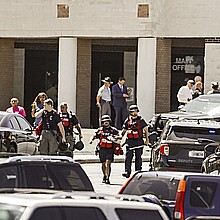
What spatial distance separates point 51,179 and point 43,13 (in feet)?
83.3

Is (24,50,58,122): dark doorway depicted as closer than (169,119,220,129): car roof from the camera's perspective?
No

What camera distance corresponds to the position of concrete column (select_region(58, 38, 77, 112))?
35.5m

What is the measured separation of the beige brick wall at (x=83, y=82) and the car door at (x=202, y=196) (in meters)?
24.6

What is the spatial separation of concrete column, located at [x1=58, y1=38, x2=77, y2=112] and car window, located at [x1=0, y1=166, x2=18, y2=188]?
24.2 meters

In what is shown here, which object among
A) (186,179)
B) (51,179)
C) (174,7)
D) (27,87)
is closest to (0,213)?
(51,179)

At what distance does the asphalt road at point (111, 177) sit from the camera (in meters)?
19.7

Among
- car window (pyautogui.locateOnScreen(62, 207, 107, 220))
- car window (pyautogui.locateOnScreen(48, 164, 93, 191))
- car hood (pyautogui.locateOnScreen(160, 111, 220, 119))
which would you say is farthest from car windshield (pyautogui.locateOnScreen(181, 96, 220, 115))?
car window (pyautogui.locateOnScreen(62, 207, 107, 220))

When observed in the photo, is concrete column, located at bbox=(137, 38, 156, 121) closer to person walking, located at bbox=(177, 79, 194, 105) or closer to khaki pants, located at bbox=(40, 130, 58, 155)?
person walking, located at bbox=(177, 79, 194, 105)

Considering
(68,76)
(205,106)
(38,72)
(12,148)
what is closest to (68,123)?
(12,148)

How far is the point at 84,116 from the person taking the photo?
119 ft

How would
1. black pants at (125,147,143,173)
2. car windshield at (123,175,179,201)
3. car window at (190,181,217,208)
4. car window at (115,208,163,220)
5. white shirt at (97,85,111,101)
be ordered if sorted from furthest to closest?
white shirt at (97,85,111,101) → black pants at (125,147,143,173) → car windshield at (123,175,179,201) → car window at (190,181,217,208) → car window at (115,208,163,220)

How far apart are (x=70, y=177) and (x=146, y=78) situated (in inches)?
923

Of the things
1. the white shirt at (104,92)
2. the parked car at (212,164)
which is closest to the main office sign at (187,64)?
the white shirt at (104,92)

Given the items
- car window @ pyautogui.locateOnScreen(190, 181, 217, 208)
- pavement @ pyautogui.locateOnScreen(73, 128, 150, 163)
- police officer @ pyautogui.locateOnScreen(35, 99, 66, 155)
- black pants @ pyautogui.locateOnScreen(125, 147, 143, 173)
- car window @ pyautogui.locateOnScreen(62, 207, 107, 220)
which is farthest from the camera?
pavement @ pyautogui.locateOnScreen(73, 128, 150, 163)
